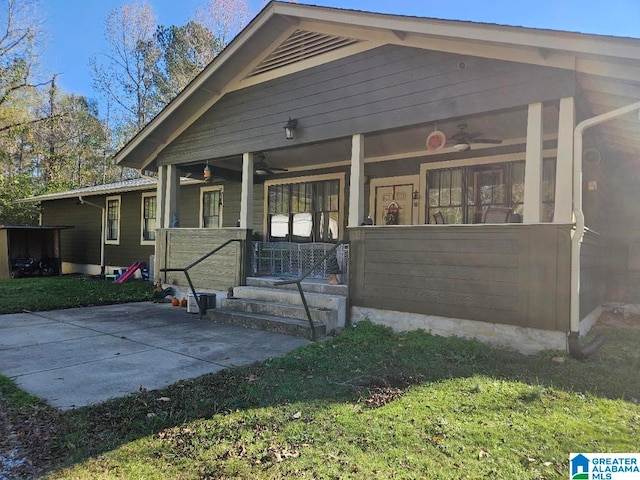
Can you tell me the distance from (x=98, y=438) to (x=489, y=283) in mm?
4113

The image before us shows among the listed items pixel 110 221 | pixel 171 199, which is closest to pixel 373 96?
pixel 171 199

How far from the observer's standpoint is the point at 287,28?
22.2ft

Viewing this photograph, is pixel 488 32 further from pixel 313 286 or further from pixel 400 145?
pixel 313 286

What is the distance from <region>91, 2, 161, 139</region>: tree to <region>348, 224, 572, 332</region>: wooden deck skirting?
23.5 meters

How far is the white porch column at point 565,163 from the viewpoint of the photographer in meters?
4.53

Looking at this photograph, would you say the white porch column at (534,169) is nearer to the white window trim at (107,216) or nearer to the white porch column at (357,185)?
the white porch column at (357,185)

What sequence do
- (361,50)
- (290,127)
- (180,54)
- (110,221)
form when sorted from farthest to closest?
(180,54), (110,221), (290,127), (361,50)

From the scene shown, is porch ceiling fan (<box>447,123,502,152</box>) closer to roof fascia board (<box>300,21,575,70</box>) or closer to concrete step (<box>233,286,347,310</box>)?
roof fascia board (<box>300,21,575,70</box>)

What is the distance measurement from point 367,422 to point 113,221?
46.5 feet

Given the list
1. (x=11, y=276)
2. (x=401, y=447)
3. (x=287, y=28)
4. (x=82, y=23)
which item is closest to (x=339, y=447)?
(x=401, y=447)

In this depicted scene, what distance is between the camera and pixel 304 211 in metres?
9.60

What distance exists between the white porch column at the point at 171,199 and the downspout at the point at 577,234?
289 inches

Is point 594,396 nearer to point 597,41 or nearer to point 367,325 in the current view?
point 367,325

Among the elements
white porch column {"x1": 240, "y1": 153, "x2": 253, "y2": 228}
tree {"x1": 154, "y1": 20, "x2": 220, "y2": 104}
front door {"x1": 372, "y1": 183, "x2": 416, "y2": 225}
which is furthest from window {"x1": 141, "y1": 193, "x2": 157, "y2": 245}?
tree {"x1": 154, "y1": 20, "x2": 220, "y2": 104}
